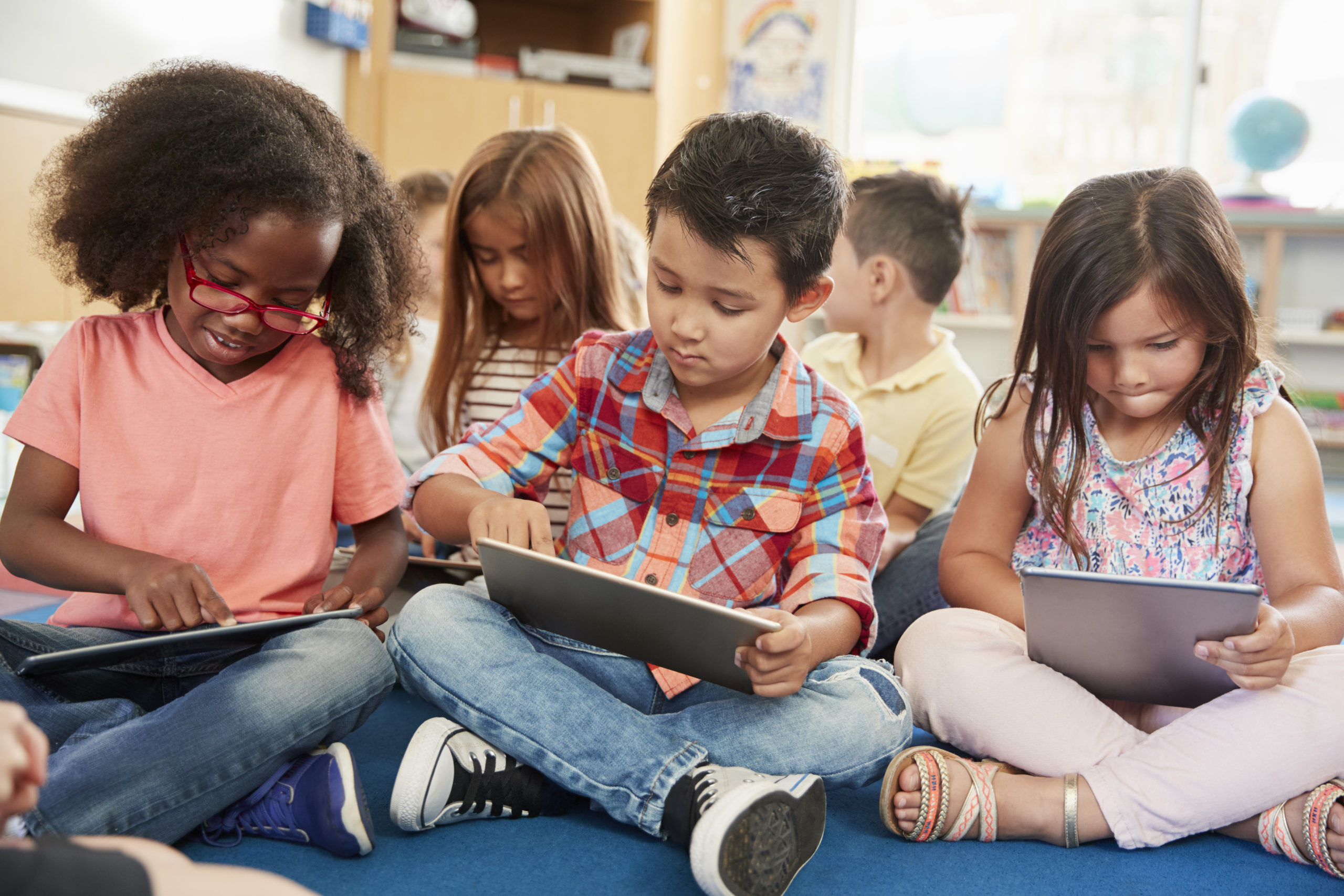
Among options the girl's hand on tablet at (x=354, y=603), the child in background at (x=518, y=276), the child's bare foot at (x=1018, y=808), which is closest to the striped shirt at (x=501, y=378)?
the child in background at (x=518, y=276)

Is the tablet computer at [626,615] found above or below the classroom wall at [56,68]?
below

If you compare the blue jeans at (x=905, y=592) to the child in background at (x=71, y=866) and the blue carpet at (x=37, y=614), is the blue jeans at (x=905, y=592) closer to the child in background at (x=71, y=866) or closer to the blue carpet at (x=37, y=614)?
the child in background at (x=71, y=866)

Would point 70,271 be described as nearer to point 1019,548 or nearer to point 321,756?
point 321,756

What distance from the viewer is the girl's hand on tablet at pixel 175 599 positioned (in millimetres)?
928

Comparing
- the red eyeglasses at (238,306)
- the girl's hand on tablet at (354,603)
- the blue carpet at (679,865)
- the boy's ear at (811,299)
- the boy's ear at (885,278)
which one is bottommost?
the blue carpet at (679,865)

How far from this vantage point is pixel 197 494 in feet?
3.55

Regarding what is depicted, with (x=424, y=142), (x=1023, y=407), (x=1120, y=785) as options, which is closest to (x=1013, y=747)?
(x=1120, y=785)

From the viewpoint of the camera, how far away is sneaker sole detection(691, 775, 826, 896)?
79cm

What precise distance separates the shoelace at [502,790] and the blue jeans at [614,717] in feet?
0.07

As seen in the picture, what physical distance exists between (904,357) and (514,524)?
3.04 feet

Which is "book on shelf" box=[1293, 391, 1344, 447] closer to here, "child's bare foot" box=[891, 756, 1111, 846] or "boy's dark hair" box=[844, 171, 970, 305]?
"boy's dark hair" box=[844, 171, 970, 305]

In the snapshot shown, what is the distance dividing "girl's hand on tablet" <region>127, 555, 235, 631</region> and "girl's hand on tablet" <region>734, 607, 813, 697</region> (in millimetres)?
438

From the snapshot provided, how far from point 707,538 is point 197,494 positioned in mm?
507

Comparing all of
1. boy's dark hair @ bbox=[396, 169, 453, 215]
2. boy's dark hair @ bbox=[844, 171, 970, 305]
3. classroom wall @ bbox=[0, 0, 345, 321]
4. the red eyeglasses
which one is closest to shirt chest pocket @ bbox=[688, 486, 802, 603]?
the red eyeglasses
